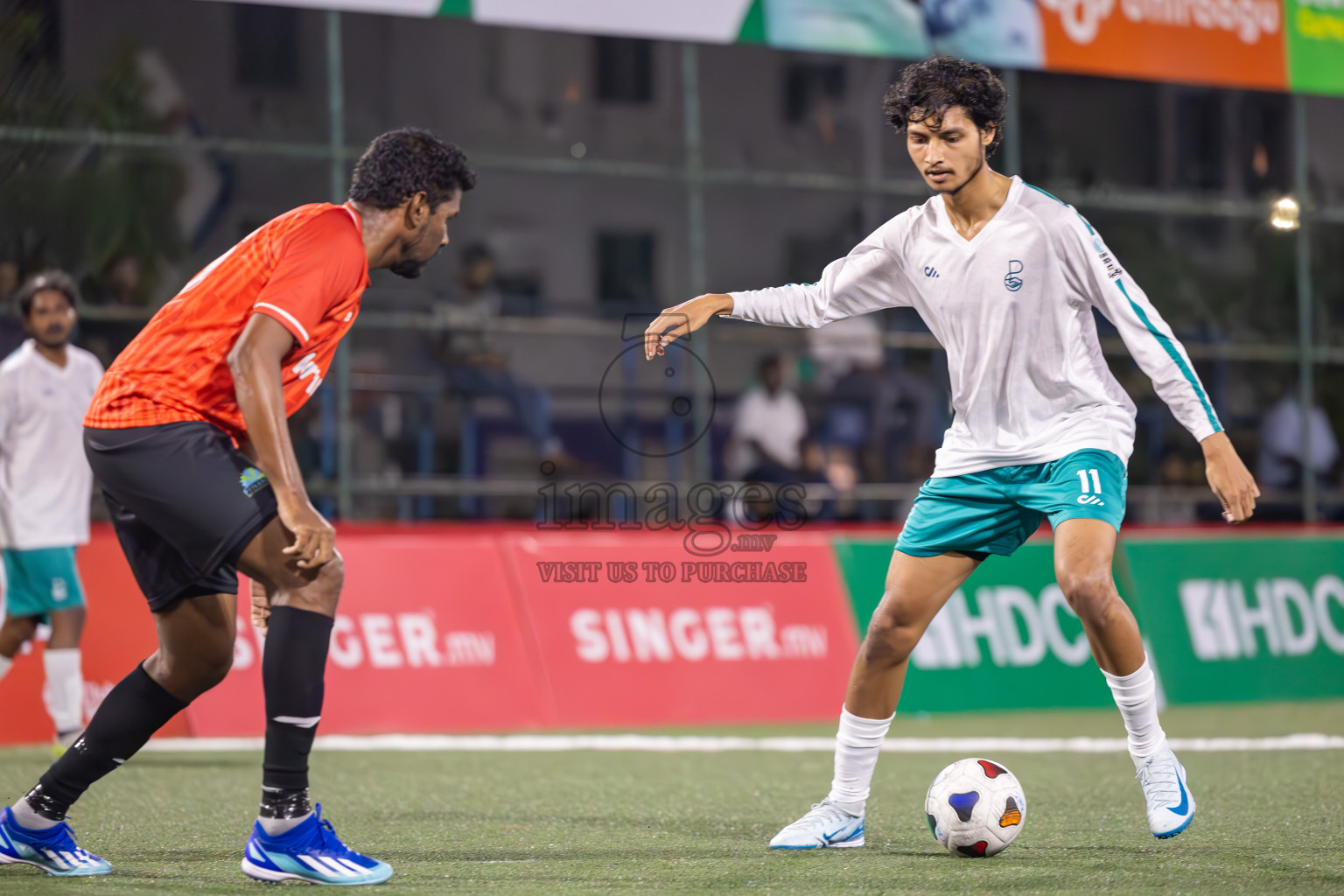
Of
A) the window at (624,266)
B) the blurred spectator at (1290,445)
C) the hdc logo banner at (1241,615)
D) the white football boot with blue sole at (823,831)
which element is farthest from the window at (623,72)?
the white football boot with blue sole at (823,831)

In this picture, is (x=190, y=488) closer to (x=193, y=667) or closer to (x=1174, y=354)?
(x=193, y=667)

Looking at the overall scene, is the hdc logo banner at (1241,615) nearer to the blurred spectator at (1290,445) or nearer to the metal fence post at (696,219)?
the metal fence post at (696,219)

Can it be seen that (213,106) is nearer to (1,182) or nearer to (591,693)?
(1,182)

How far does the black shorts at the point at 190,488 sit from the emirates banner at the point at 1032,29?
7.20 metres

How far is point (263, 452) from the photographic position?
4016mm

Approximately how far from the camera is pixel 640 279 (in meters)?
15.1

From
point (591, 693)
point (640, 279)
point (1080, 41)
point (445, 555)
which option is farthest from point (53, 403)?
point (1080, 41)

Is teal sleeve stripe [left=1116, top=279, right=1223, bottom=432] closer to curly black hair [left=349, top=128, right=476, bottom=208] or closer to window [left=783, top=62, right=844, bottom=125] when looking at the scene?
curly black hair [left=349, top=128, right=476, bottom=208]

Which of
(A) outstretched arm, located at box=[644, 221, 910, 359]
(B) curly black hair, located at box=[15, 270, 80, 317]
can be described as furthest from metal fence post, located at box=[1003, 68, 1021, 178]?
(A) outstretched arm, located at box=[644, 221, 910, 359]

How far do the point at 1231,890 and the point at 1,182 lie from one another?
374 inches

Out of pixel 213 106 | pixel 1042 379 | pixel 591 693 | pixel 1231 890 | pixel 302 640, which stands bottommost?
pixel 591 693

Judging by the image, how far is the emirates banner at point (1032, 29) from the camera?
11.8 meters

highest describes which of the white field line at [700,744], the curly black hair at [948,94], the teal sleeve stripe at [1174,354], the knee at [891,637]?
the curly black hair at [948,94]

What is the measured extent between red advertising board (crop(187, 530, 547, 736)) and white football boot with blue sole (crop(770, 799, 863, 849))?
171 inches
